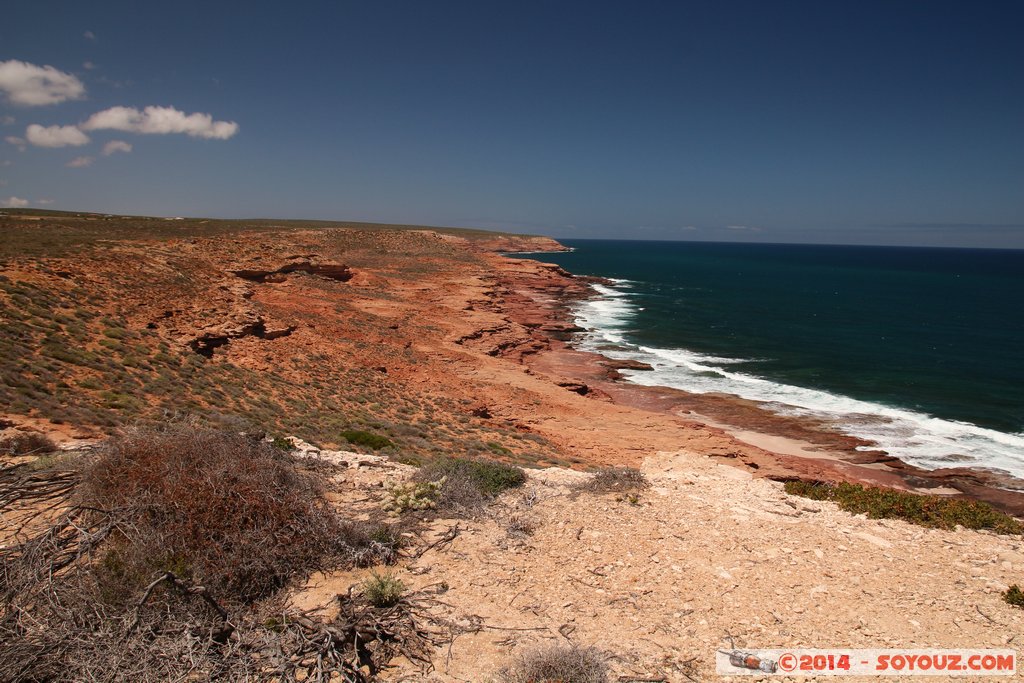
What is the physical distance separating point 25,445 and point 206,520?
5.76 metres

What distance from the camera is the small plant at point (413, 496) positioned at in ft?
27.0

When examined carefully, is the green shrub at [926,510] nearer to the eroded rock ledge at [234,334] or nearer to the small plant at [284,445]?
the small plant at [284,445]

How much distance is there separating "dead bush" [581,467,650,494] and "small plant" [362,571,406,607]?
506 cm

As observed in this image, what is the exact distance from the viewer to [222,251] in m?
40.2

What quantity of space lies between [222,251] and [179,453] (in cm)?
3957

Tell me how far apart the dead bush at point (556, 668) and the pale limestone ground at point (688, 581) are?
22 cm

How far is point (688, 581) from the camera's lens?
23.7 ft

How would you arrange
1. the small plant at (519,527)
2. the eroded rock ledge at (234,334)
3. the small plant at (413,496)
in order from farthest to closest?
the eroded rock ledge at (234,334)
the small plant at (413,496)
the small plant at (519,527)

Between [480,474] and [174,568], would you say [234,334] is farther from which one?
[174,568]

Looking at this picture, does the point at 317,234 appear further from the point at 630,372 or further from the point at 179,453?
the point at 179,453

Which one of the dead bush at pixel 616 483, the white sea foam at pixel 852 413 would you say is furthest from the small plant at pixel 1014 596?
the white sea foam at pixel 852 413

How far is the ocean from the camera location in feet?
82.7

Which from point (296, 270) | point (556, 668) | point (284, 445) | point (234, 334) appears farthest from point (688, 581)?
point (296, 270)

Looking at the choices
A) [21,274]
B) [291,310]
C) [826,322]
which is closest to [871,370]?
[826,322]
